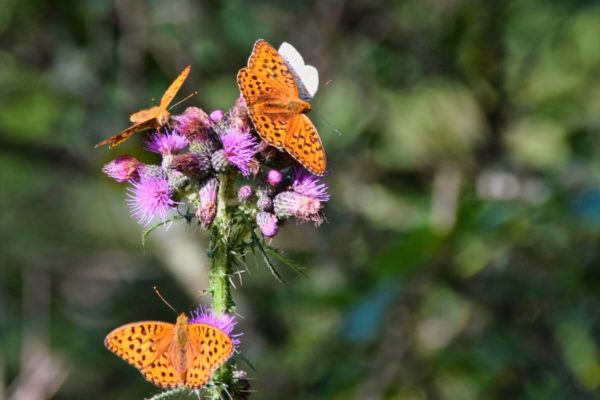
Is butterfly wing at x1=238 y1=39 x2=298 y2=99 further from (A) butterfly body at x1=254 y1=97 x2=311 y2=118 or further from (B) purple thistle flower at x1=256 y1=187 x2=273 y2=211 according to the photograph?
(B) purple thistle flower at x1=256 y1=187 x2=273 y2=211

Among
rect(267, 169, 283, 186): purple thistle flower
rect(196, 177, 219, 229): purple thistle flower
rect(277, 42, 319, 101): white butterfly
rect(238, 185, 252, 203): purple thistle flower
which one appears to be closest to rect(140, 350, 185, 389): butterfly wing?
rect(196, 177, 219, 229): purple thistle flower

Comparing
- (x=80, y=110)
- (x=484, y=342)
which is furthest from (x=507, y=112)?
(x=80, y=110)

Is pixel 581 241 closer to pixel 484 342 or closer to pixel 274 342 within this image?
pixel 484 342

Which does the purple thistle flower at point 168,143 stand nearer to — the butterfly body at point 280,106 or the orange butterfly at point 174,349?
the butterfly body at point 280,106

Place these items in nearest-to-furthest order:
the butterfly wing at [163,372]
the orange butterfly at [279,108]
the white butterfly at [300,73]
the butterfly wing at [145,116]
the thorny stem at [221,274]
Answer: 1. the butterfly wing at [163,372]
2. the thorny stem at [221,274]
3. the orange butterfly at [279,108]
4. the butterfly wing at [145,116]
5. the white butterfly at [300,73]

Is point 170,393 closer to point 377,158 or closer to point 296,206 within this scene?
point 296,206

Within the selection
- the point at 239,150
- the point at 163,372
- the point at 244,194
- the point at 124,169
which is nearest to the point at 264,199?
the point at 244,194

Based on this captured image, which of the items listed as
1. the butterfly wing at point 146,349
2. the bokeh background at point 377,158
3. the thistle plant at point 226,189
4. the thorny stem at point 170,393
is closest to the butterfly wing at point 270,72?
the thistle plant at point 226,189
